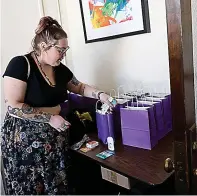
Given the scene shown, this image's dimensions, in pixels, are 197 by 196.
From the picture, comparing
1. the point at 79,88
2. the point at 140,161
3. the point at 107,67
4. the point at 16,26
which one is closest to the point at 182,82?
the point at 140,161

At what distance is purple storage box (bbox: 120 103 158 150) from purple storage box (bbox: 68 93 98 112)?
50 centimetres

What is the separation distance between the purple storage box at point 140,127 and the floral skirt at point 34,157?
398mm

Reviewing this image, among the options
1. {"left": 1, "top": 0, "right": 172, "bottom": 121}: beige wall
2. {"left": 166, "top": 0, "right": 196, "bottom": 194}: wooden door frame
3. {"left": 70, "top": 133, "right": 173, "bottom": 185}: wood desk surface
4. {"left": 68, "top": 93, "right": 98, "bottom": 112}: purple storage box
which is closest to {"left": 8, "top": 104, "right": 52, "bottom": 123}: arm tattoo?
{"left": 70, "top": 133, "right": 173, "bottom": 185}: wood desk surface

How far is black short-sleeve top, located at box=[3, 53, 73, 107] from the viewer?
4.16 ft

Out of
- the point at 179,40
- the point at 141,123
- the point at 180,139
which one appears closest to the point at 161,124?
the point at 141,123

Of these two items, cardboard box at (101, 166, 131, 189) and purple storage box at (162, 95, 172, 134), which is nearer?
cardboard box at (101, 166, 131, 189)

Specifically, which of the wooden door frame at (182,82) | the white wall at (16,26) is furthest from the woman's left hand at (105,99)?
the white wall at (16,26)

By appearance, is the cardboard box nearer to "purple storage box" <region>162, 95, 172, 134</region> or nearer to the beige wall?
"purple storage box" <region>162, 95, 172, 134</region>

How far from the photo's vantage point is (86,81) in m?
2.16

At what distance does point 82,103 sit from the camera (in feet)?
6.12

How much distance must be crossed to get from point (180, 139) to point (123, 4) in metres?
1.22

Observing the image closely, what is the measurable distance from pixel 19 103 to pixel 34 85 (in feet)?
0.41

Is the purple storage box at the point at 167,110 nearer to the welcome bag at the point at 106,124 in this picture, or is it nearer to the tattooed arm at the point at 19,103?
the welcome bag at the point at 106,124

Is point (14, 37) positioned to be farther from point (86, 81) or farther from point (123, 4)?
point (123, 4)
